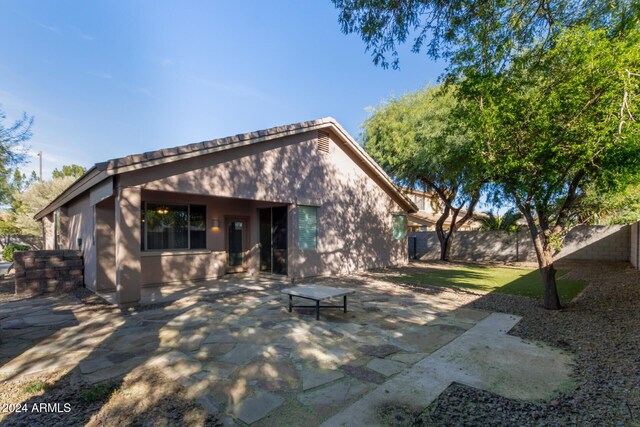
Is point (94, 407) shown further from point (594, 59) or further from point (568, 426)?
point (594, 59)

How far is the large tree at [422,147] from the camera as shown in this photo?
45.2ft

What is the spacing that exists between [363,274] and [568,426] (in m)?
9.96

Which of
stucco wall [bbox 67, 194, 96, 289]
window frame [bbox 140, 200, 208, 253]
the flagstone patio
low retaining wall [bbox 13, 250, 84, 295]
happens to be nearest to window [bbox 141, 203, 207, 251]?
window frame [bbox 140, 200, 208, 253]

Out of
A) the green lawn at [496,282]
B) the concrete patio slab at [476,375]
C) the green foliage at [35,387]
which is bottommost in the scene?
the green lawn at [496,282]

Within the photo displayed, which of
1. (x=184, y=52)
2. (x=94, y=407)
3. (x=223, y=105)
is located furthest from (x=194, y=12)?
(x=94, y=407)

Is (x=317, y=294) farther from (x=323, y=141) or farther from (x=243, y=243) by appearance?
(x=323, y=141)

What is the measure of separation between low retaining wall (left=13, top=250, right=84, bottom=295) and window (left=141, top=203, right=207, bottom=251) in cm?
212

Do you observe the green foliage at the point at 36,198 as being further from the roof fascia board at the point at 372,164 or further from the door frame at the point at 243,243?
the roof fascia board at the point at 372,164

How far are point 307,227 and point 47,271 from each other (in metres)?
7.79

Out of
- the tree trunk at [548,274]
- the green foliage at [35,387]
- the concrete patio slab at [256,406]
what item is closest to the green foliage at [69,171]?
the green foliage at [35,387]

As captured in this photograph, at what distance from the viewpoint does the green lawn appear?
363 inches

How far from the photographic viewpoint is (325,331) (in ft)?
17.8

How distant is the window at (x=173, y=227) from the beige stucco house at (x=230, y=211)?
1.2 inches

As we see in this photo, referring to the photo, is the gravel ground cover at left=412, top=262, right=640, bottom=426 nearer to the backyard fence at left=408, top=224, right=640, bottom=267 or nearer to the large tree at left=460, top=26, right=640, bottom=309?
the large tree at left=460, top=26, right=640, bottom=309
